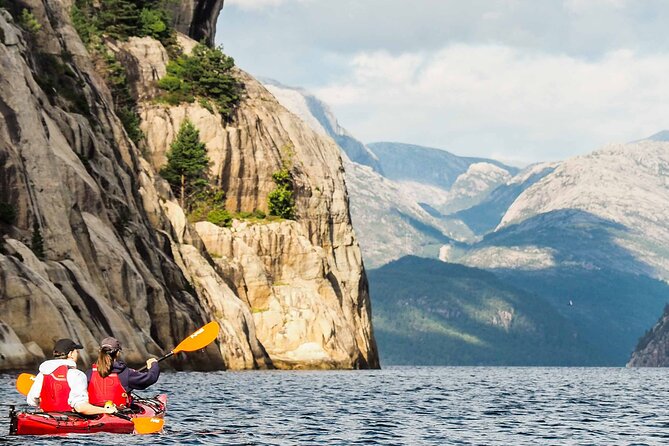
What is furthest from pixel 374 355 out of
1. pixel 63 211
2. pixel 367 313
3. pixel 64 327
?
pixel 64 327

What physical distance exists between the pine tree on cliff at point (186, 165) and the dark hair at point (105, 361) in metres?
88.2

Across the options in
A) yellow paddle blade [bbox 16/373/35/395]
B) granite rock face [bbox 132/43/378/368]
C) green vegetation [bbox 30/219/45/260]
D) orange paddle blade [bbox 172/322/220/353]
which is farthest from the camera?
granite rock face [bbox 132/43/378/368]

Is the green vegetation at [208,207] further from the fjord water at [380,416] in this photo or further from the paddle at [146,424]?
the paddle at [146,424]

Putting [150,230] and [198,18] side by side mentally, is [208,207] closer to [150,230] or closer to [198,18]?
[150,230]

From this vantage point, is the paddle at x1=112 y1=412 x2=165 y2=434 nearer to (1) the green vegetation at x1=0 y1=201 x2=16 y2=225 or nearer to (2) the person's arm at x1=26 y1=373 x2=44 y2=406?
(2) the person's arm at x1=26 y1=373 x2=44 y2=406

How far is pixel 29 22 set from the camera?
102 metres

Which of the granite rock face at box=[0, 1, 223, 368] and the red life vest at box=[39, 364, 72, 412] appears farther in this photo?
the granite rock face at box=[0, 1, 223, 368]

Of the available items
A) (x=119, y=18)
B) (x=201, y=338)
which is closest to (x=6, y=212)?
(x=201, y=338)

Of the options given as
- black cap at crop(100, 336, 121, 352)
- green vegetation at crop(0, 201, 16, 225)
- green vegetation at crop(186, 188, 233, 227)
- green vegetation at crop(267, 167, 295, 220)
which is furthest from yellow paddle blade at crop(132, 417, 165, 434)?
green vegetation at crop(267, 167, 295, 220)

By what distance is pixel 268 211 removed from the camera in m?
134

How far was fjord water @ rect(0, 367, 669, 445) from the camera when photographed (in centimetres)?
4203

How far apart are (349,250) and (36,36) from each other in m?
53.0

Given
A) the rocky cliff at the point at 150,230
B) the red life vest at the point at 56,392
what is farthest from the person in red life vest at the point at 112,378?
the rocky cliff at the point at 150,230

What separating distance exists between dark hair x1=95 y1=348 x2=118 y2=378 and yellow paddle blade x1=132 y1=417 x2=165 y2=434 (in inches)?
85.7
